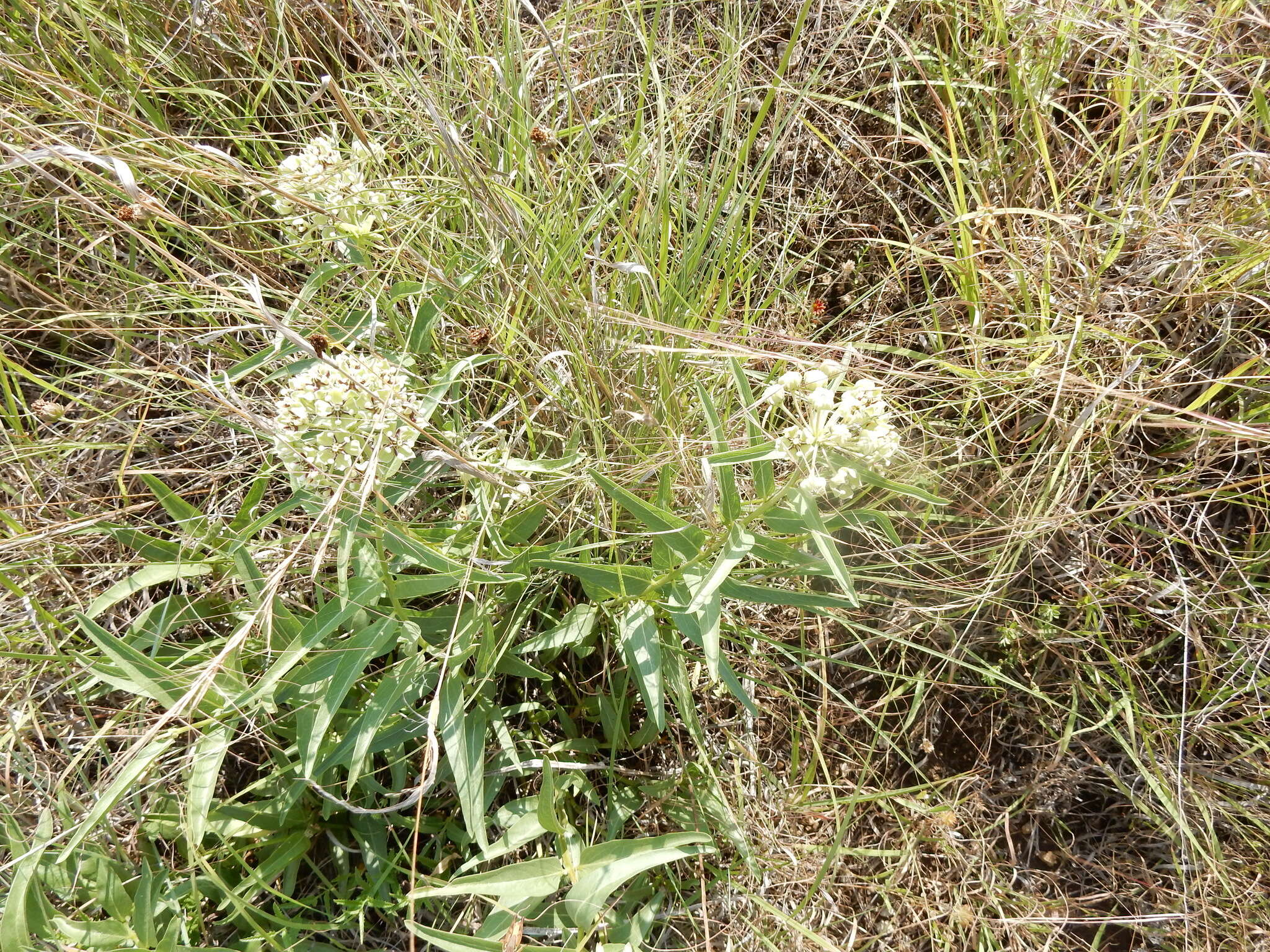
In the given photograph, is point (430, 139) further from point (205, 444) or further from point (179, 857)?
point (179, 857)

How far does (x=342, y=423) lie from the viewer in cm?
162

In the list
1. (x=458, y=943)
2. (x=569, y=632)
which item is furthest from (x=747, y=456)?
(x=458, y=943)

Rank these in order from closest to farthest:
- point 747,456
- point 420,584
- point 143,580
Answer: point 747,456 < point 420,584 < point 143,580

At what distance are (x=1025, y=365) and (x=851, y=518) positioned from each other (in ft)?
3.11

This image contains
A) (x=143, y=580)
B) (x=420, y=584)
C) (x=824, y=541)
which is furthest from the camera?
(x=143, y=580)

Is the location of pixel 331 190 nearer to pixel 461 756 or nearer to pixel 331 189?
pixel 331 189

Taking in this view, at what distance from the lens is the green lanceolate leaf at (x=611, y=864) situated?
5.43 ft

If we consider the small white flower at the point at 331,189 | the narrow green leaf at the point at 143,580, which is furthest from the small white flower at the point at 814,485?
the narrow green leaf at the point at 143,580

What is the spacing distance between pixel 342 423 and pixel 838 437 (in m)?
0.94

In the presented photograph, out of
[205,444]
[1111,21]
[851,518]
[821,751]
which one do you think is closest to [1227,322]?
[1111,21]

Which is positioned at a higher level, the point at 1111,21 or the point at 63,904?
the point at 1111,21

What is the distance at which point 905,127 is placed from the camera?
2596 mm

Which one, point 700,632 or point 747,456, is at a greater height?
point 747,456

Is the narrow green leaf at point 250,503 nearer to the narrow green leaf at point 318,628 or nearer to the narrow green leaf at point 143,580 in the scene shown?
the narrow green leaf at point 143,580
